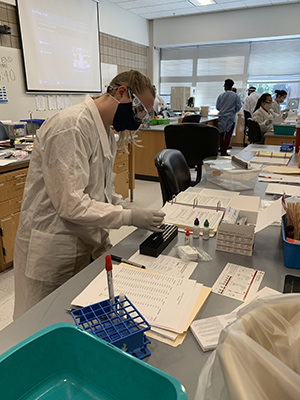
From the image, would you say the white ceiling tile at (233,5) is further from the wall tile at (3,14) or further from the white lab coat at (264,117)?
the wall tile at (3,14)

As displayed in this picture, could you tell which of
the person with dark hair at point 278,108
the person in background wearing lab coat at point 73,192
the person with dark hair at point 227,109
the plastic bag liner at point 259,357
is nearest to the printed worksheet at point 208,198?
the person in background wearing lab coat at point 73,192

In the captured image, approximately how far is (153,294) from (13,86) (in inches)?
167

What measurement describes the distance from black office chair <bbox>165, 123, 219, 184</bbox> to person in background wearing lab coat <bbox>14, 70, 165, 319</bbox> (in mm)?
2032

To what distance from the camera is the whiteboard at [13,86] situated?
3977 mm

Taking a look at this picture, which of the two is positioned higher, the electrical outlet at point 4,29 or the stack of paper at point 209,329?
the electrical outlet at point 4,29

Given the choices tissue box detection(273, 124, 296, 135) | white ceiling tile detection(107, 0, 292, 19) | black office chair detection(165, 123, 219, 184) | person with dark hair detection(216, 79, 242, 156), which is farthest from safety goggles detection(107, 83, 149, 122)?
white ceiling tile detection(107, 0, 292, 19)

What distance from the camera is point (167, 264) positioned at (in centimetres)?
104

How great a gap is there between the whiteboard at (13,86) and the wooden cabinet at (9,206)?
86.6 inches

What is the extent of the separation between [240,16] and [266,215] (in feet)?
23.4

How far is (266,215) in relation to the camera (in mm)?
1122

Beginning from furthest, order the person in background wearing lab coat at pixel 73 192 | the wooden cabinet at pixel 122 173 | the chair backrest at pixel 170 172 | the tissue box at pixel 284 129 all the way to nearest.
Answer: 1. the tissue box at pixel 284 129
2. the wooden cabinet at pixel 122 173
3. the chair backrest at pixel 170 172
4. the person in background wearing lab coat at pixel 73 192

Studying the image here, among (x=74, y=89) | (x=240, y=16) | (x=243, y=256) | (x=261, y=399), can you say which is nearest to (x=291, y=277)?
(x=243, y=256)

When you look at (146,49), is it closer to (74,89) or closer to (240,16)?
(240,16)

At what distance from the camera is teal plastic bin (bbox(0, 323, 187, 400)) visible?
508 mm
